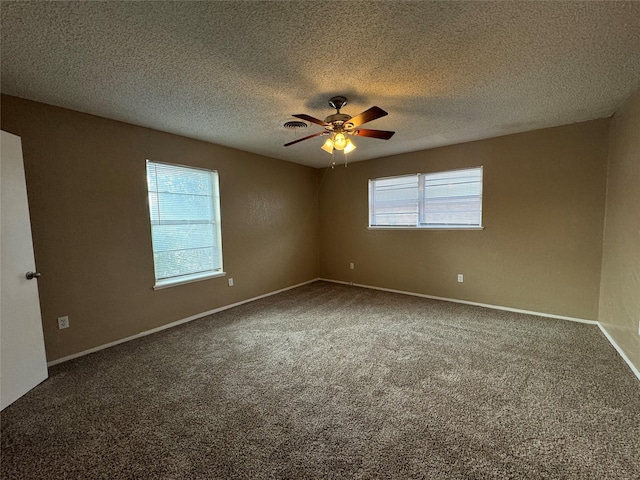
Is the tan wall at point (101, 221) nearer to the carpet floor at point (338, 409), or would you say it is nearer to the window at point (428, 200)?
the carpet floor at point (338, 409)

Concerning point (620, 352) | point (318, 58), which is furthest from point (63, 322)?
point (620, 352)

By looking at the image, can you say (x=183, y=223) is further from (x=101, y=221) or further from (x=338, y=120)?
(x=338, y=120)

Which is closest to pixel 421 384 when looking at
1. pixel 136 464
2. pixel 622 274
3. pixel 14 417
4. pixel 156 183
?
pixel 136 464

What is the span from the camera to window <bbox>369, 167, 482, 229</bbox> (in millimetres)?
3967

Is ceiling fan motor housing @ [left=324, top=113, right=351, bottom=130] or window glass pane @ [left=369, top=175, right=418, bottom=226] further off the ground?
ceiling fan motor housing @ [left=324, top=113, right=351, bottom=130]

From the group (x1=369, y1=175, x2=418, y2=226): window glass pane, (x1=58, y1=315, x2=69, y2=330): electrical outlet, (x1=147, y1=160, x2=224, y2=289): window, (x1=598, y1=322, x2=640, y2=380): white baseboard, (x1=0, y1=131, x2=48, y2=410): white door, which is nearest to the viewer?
(x1=0, y1=131, x2=48, y2=410): white door

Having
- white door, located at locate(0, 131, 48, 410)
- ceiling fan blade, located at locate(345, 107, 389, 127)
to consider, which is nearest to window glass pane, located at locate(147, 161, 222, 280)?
white door, located at locate(0, 131, 48, 410)

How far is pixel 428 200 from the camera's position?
14.3ft

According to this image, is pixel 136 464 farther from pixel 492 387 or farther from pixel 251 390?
pixel 492 387

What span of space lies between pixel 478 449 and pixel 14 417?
291cm

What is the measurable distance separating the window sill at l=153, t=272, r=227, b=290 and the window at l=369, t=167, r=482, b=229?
2764 millimetres

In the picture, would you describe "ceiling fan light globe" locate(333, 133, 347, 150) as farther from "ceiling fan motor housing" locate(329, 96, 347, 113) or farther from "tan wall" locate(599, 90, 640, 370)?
"tan wall" locate(599, 90, 640, 370)

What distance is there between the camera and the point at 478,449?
5.00 ft

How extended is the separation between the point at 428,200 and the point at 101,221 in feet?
13.9
